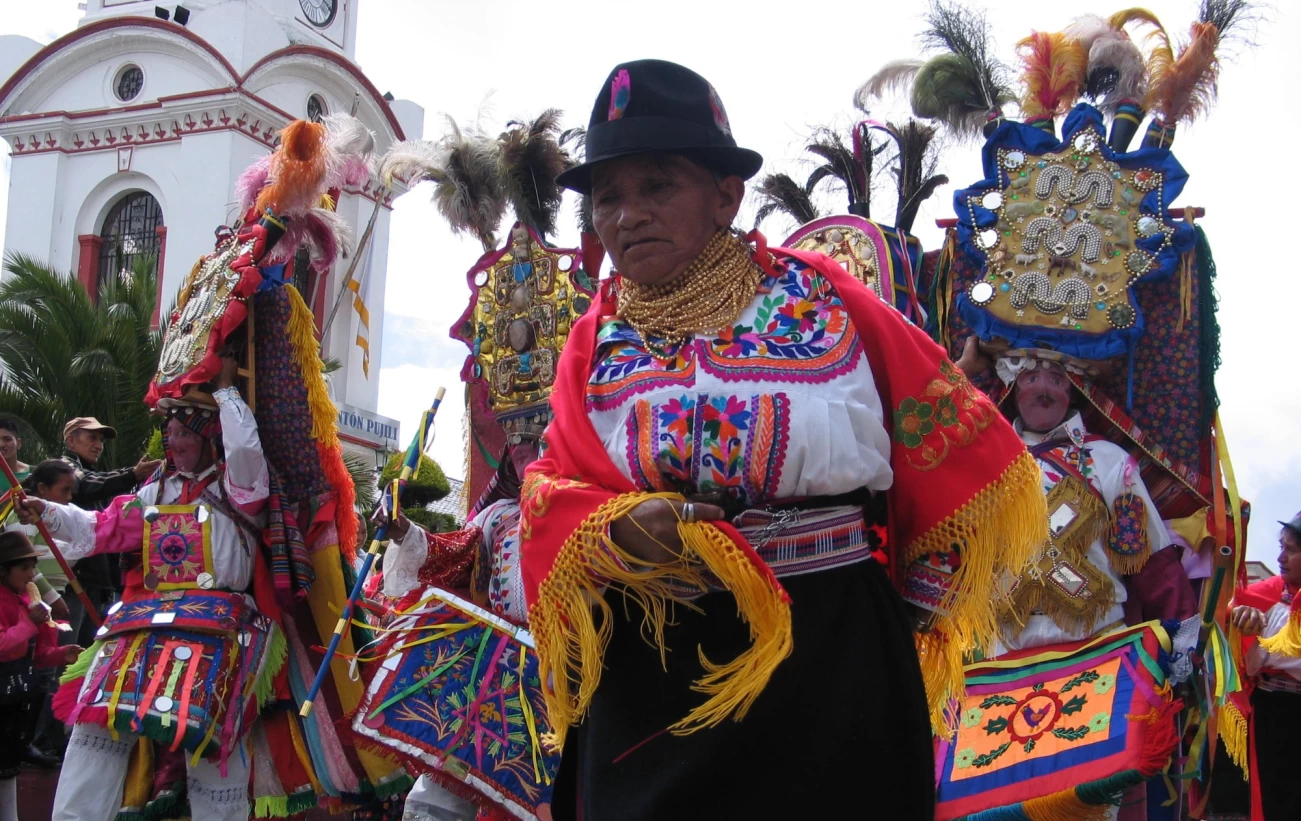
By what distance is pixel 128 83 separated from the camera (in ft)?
81.9

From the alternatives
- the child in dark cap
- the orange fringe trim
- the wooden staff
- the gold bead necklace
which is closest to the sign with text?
the child in dark cap

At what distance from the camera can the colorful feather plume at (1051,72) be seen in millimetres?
5211

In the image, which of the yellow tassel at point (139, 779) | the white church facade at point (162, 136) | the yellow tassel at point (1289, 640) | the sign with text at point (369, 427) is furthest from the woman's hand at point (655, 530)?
the white church facade at point (162, 136)

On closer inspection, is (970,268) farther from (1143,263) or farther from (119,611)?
(119,611)

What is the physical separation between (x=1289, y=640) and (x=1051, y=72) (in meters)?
2.62

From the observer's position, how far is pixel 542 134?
604cm

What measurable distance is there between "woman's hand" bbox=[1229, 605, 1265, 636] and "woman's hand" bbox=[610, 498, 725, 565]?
116 inches

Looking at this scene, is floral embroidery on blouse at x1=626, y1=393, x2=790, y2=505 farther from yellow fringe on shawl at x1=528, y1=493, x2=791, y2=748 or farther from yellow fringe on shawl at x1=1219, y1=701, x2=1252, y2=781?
Answer: yellow fringe on shawl at x1=1219, y1=701, x2=1252, y2=781

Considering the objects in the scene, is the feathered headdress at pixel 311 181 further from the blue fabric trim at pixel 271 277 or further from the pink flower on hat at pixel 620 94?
the pink flower on hat at pixel 620 94

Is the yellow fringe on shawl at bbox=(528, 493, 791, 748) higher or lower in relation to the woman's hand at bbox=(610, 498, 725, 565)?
lower

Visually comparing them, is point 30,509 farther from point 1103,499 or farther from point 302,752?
point 1103,499

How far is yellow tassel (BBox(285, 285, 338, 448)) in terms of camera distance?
600 centimetres

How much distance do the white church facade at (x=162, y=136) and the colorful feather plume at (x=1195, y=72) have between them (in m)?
19.2

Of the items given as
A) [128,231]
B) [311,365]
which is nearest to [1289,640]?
[311,365]
